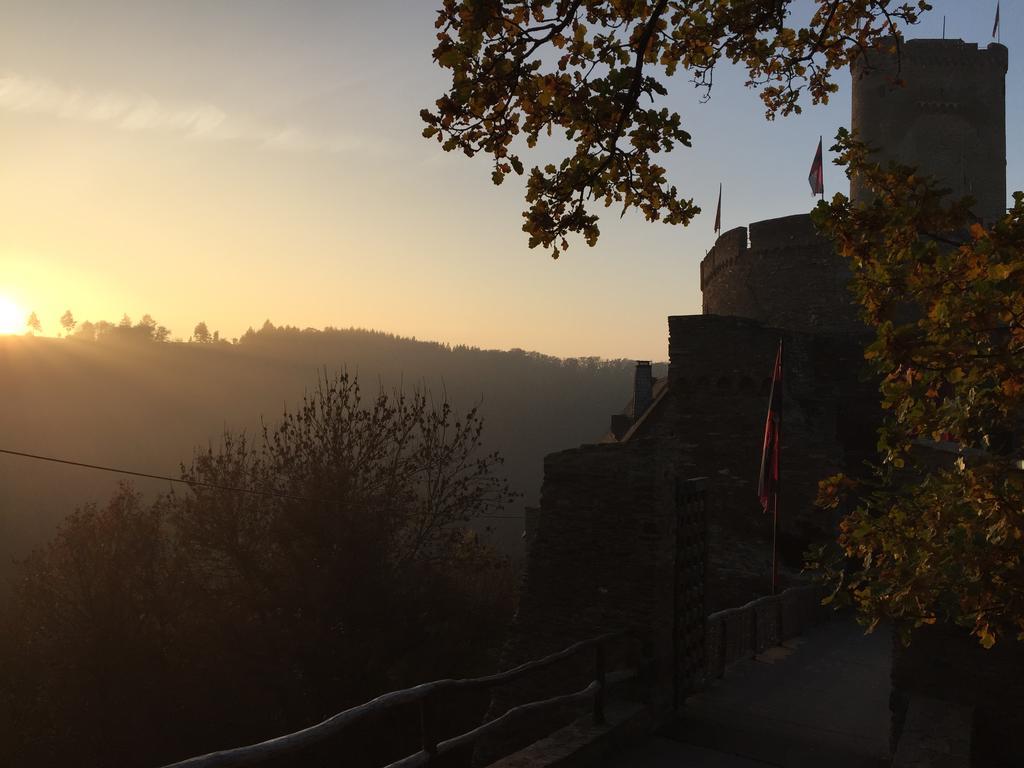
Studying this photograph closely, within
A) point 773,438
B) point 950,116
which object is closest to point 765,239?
point 950,116

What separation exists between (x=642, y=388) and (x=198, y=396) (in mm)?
65265

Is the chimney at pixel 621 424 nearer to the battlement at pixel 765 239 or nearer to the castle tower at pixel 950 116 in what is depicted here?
the battlement at pixel 765 239

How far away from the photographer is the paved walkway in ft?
21.8

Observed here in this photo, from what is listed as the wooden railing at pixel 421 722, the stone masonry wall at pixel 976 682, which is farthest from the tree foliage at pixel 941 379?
the wooden railing at pixel 421 722

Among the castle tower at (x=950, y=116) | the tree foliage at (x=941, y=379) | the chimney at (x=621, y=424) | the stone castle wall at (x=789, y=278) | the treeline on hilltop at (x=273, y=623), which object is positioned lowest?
the treeline on hilltop at (x=273, y=623)

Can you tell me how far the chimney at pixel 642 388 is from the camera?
2875 centimetres

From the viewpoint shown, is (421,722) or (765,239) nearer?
(421,722)

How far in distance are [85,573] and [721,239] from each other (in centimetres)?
2301

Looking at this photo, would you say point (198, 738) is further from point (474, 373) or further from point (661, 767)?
point (474, 373)

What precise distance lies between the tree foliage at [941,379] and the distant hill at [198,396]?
128ft

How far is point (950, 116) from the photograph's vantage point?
30031mm

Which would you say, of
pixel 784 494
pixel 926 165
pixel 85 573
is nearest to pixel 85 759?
pixel 85 573

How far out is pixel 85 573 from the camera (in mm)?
22219

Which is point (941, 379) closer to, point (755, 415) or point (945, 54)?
point (755, 415)
